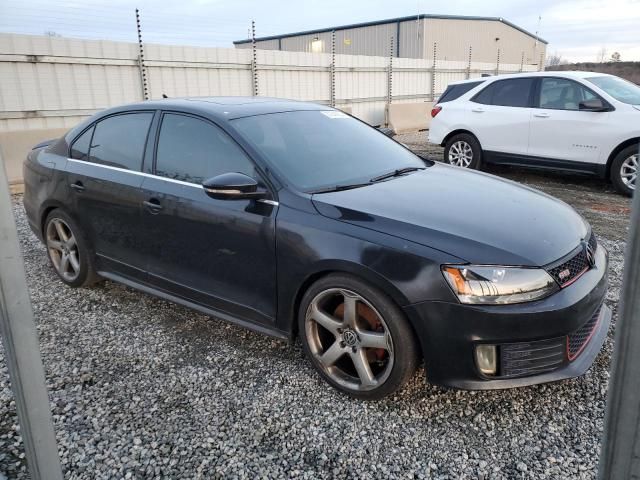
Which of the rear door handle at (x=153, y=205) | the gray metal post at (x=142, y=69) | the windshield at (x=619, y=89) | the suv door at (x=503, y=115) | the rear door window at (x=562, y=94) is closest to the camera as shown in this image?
the rear door handle at (x=153, y=205)

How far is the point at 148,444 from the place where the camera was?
248 cm

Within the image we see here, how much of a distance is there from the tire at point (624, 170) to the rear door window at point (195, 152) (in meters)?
5.93

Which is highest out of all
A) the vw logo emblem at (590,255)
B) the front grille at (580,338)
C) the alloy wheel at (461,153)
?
the vw logo emblem at (590,255)

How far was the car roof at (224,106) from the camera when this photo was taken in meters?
3.45

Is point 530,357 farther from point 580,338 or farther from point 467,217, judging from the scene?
point 467,217

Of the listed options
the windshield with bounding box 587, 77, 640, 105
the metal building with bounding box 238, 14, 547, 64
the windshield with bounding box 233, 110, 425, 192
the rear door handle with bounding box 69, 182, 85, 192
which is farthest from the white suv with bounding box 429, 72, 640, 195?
the metal building with bounding box 238, 14, 547, 64

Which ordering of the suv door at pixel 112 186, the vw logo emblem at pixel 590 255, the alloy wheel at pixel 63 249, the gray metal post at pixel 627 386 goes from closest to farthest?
the gray metal post at pixel 627 386, the vw logo emblem at pixel 590 255, the suv door at pixel 112 186, the alloy wheel at pixel 63 249

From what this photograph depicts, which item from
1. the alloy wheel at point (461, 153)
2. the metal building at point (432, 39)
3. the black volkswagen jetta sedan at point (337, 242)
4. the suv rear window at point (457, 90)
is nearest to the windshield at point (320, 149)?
the black volkswagen jetta sedan at point (337, 242)

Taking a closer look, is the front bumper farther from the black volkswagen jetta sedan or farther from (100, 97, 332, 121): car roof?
(100, 97, 332, 121): car roof

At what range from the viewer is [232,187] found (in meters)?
2.87

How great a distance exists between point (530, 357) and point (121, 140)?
3119 mm

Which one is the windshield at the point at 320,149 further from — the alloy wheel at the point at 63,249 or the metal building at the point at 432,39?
the metal building at the point at 432,39

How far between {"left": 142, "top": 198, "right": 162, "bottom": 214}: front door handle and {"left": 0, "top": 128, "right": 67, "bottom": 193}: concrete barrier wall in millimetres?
5627

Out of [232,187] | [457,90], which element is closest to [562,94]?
[457,90]
